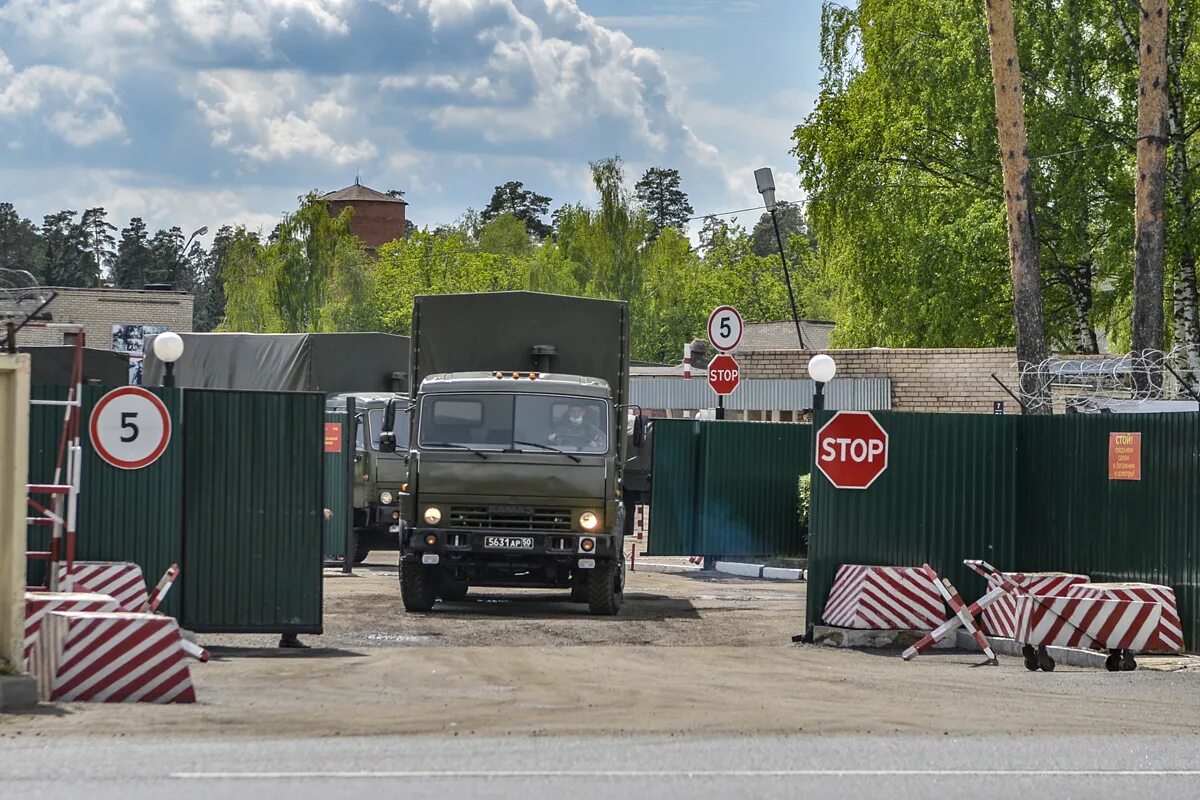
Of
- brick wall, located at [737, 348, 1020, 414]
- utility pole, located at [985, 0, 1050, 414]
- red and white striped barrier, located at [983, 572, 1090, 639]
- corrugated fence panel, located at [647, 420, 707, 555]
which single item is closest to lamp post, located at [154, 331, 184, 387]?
red and white striped barrier, located at [983, 572, 1090, 639]

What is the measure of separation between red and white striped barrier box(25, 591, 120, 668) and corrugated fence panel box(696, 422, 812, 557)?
41.1ft

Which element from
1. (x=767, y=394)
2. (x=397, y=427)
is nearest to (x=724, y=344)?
(x=397, y=427)

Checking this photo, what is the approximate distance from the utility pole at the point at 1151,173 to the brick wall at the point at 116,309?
212 ft

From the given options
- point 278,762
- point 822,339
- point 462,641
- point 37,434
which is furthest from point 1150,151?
point 822,339

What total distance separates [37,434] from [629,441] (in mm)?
7129

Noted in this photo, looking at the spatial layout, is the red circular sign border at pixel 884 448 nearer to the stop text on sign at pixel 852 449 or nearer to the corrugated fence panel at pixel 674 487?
the stop text on sign at pixel 852 449

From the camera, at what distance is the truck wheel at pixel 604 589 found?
17.9 m

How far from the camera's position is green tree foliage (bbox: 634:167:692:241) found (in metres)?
154

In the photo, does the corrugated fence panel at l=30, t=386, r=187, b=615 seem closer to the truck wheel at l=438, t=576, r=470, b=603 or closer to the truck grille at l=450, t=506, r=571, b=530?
the truck grille at l=450, t=506, r=571, b=530

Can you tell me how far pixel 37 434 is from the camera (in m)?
14.1

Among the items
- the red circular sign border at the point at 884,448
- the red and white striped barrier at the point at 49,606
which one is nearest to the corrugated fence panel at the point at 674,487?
the red circular sign border at the point at 884,448

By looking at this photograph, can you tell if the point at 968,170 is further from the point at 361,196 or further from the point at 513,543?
the point at 361,196

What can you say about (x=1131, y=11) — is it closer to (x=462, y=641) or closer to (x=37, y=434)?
(x=462, y=641)

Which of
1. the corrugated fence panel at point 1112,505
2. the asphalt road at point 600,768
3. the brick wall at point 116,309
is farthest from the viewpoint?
the brick wall at point 116,309
